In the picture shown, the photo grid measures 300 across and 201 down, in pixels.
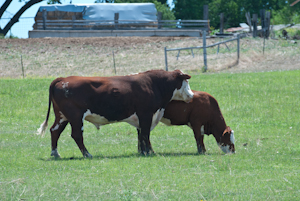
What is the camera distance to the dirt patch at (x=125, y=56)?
27.8 m

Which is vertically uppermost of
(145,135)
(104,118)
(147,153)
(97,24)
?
(97,24)

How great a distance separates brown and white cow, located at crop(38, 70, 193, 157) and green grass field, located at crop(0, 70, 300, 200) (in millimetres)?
610

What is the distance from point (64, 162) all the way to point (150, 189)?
8.10 ft

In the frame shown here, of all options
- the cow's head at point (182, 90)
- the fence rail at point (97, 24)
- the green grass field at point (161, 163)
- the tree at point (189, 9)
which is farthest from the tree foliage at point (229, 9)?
the cow's head at point (182, 90)

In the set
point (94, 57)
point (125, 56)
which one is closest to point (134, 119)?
point (125, 56)

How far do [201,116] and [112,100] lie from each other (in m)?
2.11

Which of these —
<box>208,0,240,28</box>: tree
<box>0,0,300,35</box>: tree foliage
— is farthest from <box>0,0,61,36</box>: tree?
<box>208,0,240,28</box>: tree

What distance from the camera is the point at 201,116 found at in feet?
32.1

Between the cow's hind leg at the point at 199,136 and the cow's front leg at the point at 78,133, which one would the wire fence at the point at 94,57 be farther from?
the cow's front leg at the point at 78,133

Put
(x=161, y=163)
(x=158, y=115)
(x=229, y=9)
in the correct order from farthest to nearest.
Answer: (x=229, y=9), (x=158, y=115), (x=161, y=163)

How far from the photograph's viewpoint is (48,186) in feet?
20.9

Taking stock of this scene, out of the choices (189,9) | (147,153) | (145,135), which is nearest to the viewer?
(147,153)

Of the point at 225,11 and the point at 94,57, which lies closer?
the point at 94,57

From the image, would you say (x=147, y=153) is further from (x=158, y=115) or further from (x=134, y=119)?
(x=158, y=115)
